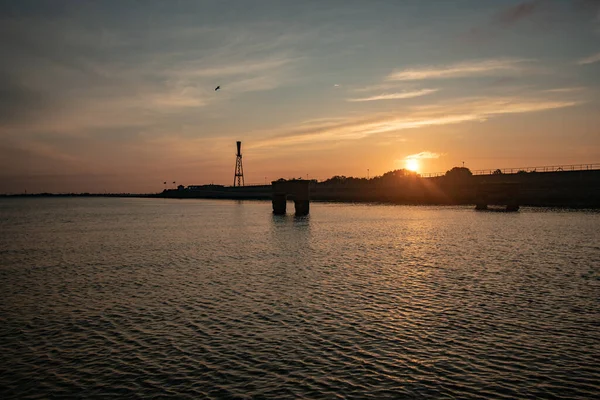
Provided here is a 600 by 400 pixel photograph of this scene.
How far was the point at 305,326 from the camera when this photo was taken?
67.7ft

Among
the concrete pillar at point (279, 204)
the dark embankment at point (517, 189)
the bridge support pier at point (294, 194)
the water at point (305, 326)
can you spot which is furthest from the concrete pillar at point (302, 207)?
the water at point (305, 326)

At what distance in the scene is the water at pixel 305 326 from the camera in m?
14.6

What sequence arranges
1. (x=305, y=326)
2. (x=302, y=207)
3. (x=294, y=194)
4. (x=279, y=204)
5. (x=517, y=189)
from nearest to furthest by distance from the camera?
(x=305, y=326)
(x=294, y=194)
(x=302, y=207)
(x=517, y=189)
(x=279, y=204)

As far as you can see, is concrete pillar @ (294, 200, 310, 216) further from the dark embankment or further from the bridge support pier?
the dark embankment

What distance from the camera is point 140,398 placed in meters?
13.6

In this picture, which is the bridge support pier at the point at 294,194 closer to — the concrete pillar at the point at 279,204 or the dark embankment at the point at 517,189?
the concrete pillar at the point at 279,204

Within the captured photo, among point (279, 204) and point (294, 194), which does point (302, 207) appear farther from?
point (279, 204)

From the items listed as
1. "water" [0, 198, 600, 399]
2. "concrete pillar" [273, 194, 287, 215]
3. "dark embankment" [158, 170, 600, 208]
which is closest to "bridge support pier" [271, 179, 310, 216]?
"concrete pillar" [273, 194, 287, 215]

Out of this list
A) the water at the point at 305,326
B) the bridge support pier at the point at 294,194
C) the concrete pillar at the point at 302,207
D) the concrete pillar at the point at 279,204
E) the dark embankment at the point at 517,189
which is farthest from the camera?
the dark embankment at the point at 517,189

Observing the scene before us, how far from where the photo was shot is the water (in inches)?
573

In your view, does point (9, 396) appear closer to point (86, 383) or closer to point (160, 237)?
point (86, 383)

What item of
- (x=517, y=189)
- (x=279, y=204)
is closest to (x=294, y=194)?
(x=279, y=204)

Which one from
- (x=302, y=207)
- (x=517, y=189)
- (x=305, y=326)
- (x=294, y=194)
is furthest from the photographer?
(x=517, y=189)

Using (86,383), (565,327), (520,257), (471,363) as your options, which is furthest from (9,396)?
(520,257)
